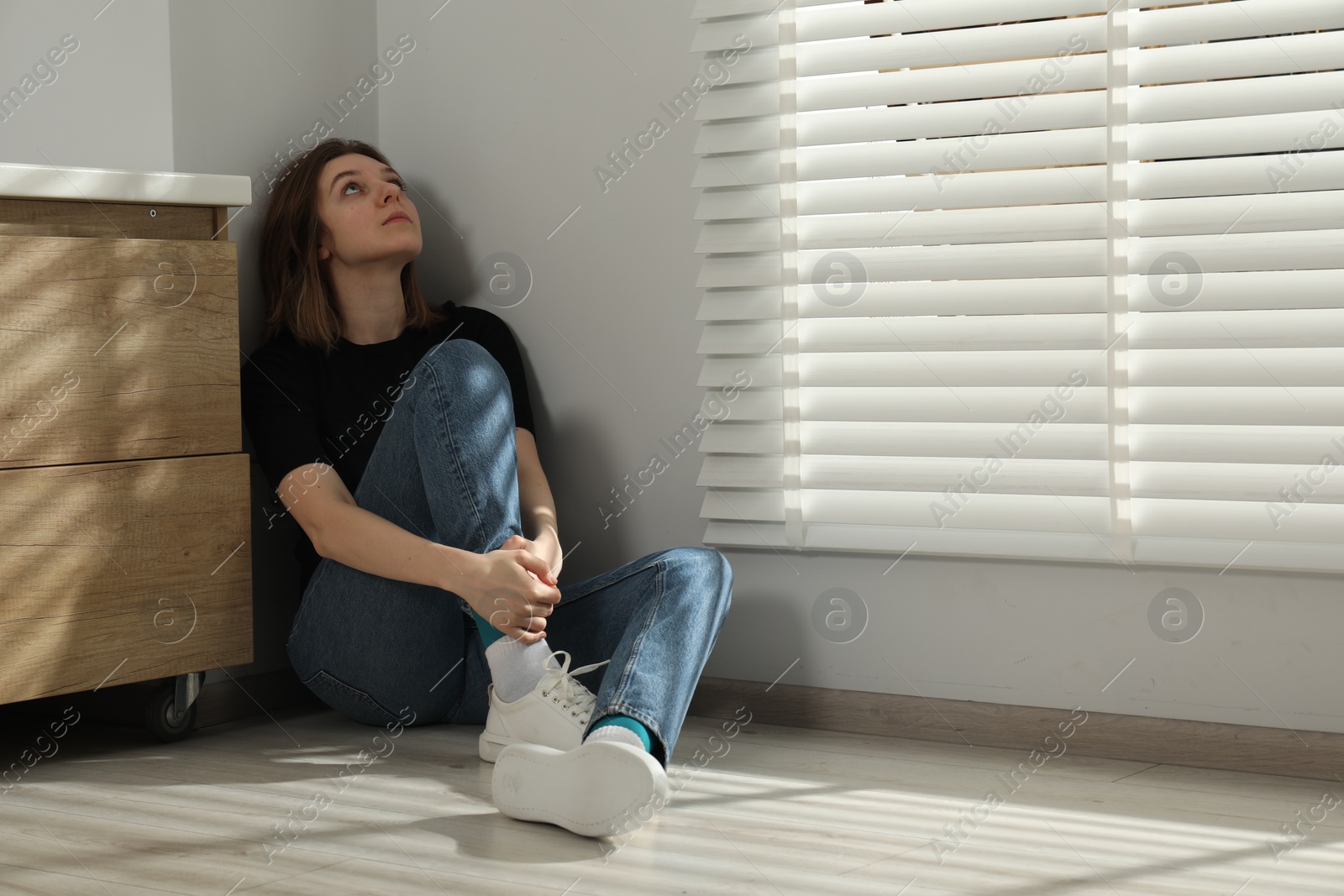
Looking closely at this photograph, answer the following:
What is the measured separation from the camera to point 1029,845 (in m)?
1.09

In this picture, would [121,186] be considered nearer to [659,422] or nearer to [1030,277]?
[659,422]

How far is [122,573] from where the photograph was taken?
1322 millimetres

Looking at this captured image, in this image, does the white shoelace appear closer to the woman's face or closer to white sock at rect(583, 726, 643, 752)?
white sock at rect(583, 726, 643, 752)

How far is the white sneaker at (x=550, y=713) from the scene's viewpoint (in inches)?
49.9

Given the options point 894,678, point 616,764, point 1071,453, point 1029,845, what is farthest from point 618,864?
point 1071,453

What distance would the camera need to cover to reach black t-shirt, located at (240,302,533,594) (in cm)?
147

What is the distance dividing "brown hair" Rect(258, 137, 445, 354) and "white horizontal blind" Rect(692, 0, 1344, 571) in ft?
1.78

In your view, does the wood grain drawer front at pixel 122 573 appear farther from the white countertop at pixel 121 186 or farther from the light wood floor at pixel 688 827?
the white countertop at pixel 121 186

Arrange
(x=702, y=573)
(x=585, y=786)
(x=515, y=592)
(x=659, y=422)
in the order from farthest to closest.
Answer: (x=659, y=422), (x=702, y=573), (x=515, y=592), (x=585, y=786)

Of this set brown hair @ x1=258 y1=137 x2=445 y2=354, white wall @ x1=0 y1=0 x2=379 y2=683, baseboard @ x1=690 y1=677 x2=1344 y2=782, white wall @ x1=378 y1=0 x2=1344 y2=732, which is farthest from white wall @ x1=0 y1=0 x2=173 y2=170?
baseboard @ x1=690 y1=677 x2=1344 y2=782

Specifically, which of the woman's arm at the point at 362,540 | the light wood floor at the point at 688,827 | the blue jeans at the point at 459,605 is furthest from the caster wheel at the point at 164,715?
the woman's arm at the point at 362,540

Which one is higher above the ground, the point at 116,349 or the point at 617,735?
the point at 116,349

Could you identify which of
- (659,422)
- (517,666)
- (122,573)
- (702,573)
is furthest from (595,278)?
(122,573)

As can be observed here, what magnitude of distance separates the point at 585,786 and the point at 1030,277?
2.77 ft
